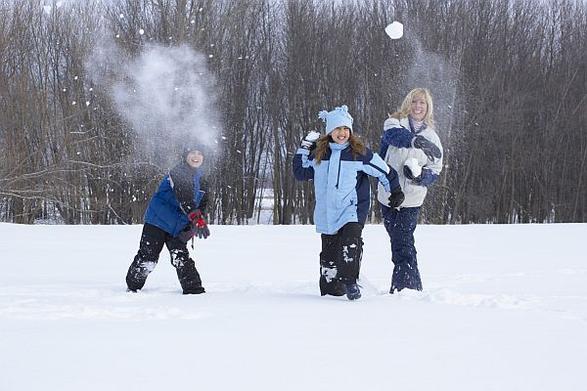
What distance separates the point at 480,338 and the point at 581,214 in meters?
25.6

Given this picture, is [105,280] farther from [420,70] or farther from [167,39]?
[420,70]

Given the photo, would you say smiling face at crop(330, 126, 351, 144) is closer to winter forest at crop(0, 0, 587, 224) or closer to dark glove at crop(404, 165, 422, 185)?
dark glove at crop(404, 165, 422, 185)

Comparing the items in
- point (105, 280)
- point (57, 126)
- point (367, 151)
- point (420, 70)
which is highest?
point (420, 70)

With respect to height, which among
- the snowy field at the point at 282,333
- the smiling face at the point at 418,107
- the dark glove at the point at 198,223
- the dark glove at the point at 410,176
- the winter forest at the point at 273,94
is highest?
the winter forest at the point at 273,94

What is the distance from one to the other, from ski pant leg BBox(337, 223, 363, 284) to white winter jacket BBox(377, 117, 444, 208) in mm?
393

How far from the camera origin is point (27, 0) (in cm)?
2041

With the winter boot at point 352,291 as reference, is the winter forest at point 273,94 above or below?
above

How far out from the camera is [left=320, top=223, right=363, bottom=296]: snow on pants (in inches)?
178

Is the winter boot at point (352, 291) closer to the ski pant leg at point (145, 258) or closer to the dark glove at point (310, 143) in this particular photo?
the dark glove at point (310, 143)

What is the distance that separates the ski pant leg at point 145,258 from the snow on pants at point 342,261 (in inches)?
50.3

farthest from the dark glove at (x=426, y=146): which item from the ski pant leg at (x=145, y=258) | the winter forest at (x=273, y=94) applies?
the winter forest at (x=273, y=94)

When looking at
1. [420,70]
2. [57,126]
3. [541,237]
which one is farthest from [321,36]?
[541,237]

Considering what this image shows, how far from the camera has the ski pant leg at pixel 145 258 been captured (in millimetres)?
4824

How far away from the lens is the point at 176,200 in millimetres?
4949
